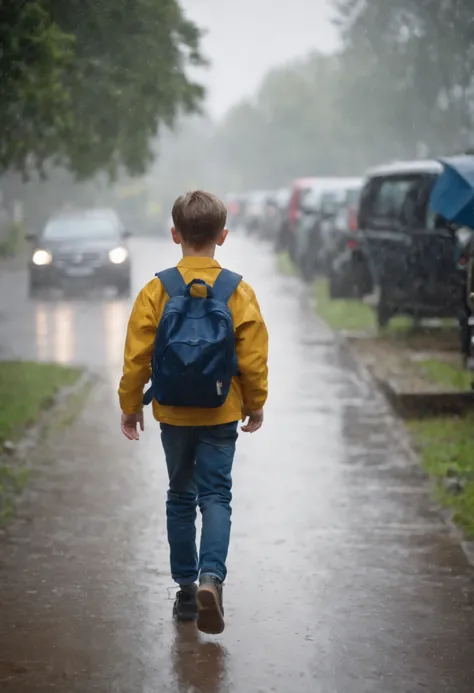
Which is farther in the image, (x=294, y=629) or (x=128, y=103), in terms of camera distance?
(x=128, y=103)

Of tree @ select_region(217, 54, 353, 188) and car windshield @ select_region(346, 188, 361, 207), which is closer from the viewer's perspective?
car windshield @ select_region(346, 188, 361, 207)

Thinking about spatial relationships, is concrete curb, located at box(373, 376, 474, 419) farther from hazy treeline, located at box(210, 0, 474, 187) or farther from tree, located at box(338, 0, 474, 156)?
hazy treeline, located at box(210, 0, 474, 187)

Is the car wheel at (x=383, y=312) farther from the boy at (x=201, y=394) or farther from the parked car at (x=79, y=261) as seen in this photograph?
the boy at (x=201, y=394)

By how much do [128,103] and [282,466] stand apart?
8337 mm

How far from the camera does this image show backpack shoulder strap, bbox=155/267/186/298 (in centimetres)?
555

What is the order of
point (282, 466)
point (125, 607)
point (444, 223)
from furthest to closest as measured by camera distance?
point (444, 223) → point (282, 466) → point (125, 607)

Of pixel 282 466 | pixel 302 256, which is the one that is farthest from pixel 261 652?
pixel 302 256

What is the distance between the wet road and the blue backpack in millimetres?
904

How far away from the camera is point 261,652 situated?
537cm

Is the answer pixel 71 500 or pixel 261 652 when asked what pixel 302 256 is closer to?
pixel 71 500

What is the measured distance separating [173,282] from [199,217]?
257mm

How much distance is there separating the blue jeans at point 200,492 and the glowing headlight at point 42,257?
70.2 ft

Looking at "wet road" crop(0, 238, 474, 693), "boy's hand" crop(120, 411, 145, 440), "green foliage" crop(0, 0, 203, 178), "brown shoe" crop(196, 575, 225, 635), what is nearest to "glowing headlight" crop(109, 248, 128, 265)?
"green foliage" crop(0, 0, 203, 178)

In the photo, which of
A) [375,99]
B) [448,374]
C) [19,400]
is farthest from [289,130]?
[19,400]
